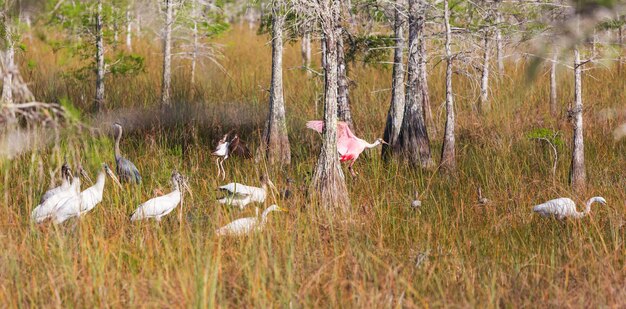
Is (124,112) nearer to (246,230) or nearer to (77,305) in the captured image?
Result: (246,230)

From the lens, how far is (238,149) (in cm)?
1045

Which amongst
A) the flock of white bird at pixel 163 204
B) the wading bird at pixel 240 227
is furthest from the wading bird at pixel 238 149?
the wading bird at pixel 240 227

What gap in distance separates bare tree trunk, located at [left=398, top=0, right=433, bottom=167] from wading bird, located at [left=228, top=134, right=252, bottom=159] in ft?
6.45

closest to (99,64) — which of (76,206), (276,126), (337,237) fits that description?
(276,126)

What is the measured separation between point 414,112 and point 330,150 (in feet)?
9.03

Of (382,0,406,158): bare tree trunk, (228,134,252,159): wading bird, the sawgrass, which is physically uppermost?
(382,0,406,158): bare tree trunk

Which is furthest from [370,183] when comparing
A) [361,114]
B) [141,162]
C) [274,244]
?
[361,114]

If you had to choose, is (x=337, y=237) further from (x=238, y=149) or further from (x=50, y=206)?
(x=238, y=149)

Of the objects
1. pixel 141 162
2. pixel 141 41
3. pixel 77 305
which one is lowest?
pixel 77 305

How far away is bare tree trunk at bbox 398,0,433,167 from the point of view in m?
10.2

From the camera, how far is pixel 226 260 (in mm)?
6031

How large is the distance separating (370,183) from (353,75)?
7.25 metres

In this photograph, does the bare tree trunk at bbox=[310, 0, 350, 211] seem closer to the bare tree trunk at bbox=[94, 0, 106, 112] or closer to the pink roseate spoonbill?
the pink roseate spoonbill

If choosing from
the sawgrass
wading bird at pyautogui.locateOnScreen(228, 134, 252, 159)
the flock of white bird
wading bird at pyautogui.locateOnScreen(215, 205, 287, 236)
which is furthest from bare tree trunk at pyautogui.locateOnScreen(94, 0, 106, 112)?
wading bird at pyautogui.locateOnScreen(215, 205, 287, 236)
